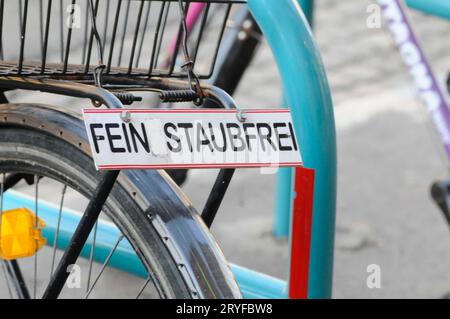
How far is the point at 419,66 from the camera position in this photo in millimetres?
2119

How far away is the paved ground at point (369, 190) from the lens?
3203 mm

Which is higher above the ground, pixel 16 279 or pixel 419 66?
pixel 419 66

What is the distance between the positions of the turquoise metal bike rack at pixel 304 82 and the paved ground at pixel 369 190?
44cm

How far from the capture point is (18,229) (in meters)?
1.85

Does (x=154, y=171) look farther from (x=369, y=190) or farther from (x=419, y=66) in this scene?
(x=369, y=190)

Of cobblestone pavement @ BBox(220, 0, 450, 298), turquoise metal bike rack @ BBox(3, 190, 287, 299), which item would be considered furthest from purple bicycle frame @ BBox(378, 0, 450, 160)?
turquoise metal bike rack @ BBox(3, 190, 287, 299)

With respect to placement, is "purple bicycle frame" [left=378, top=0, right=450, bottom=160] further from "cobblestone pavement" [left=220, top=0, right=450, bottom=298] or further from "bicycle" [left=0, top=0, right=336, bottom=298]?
"bicycle" [left=0, top=0, right=336, bottom=298]

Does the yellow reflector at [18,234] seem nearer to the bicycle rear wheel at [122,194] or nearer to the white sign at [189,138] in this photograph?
the bicycle rear wheel at [122,194]

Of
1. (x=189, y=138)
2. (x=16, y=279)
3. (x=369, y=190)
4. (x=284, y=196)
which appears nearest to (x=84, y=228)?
(x=189, y=138)

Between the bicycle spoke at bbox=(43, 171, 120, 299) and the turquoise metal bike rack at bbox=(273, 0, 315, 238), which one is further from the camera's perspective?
the turquoise metal bike rack at bbox=(273, 0, 315, 238)

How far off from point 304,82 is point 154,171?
0.53 m

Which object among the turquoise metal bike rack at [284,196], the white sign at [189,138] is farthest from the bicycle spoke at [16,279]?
the turquoise metal bike rack at [284,196]

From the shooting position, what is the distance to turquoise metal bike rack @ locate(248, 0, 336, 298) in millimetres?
2039

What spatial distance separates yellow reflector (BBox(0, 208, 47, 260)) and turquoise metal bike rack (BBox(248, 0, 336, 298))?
0.60 meters
